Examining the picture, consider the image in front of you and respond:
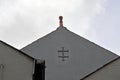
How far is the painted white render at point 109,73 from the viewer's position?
13.2 meters

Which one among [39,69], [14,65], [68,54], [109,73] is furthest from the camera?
[68,54]

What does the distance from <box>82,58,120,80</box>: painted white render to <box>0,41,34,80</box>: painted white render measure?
2.62 m

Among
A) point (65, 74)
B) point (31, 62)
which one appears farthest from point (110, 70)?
point (65, 74)

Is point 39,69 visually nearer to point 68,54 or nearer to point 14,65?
point 14,65

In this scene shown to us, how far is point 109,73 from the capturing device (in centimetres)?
1331

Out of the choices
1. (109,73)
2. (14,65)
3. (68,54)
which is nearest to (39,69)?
(14,65)

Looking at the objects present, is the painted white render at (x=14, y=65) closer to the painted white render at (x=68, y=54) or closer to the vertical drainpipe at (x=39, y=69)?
the vertical drainpipe at (x=39, y=69)

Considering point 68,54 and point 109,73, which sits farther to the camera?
point 68,54

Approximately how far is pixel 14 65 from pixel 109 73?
364 cm

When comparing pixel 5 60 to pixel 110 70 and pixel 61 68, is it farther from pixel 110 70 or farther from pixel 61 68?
pixel 61 68

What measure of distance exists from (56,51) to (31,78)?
28.9ft

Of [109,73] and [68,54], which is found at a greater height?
[68,54]

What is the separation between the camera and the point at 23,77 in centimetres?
1195

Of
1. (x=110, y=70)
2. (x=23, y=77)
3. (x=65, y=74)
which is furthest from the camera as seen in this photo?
(x=65, y=74)
